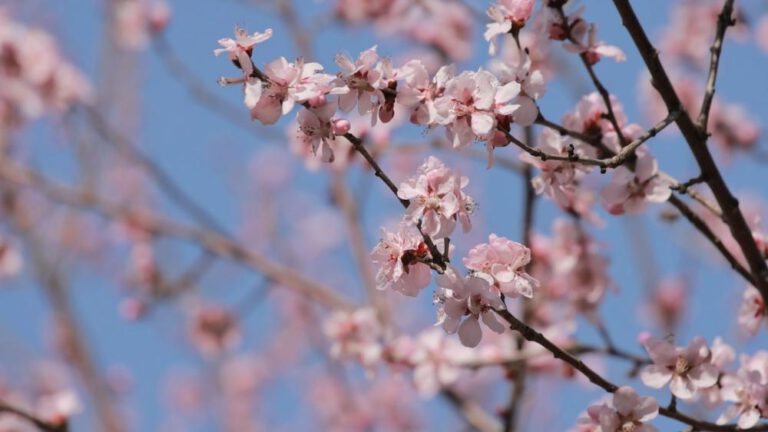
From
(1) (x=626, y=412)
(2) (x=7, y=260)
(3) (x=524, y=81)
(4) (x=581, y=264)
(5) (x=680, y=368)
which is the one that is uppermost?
(2) (x=7, y=260)

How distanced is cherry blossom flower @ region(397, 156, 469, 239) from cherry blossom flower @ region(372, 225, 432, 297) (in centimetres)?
5

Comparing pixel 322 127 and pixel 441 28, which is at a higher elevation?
pixel 441 28

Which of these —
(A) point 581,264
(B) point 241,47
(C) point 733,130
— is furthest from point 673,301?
(B) point 241,47

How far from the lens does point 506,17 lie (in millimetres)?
1693

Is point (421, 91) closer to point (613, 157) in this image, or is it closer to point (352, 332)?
point (613, 157)

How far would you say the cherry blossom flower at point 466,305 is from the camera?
1354 millimetres

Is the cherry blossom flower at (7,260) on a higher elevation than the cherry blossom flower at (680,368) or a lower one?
higher

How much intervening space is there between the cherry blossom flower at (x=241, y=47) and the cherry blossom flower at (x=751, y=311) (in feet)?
3.78

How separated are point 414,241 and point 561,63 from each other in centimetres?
225

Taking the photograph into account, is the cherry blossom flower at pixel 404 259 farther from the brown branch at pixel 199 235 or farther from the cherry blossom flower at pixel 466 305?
the brown branch at pixel 199 235

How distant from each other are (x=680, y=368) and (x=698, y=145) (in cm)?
42

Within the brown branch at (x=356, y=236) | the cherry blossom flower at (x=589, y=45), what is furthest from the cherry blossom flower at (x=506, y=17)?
the brown branch at (x=356, y=236)

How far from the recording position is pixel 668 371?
5.33ft

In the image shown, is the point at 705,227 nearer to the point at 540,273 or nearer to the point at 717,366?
the point at 717,366
